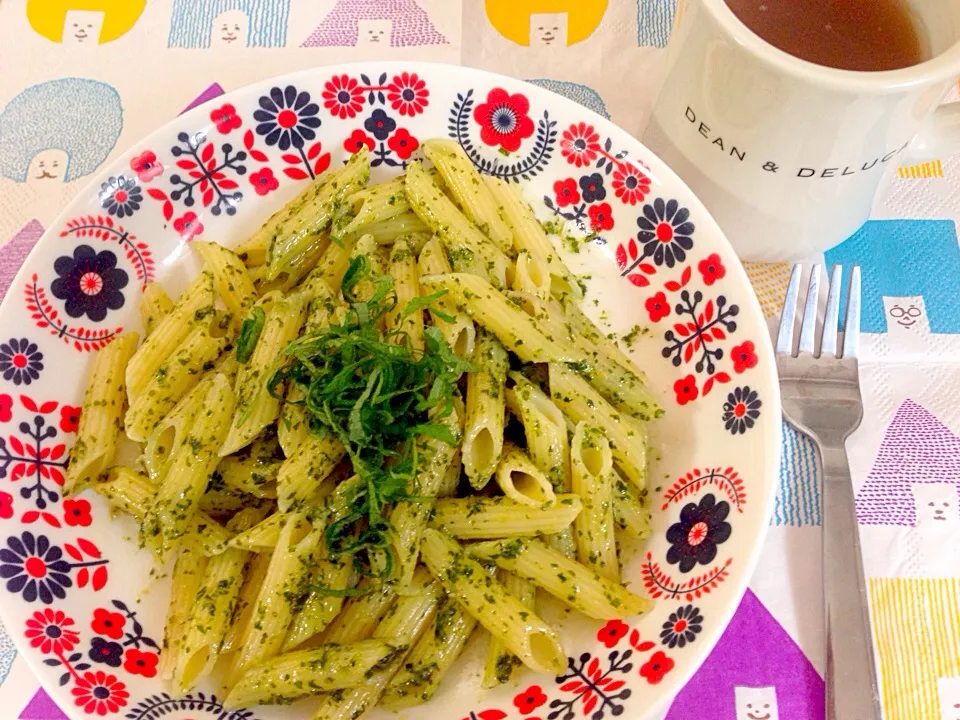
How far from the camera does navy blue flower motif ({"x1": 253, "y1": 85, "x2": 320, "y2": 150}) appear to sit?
1.41 m

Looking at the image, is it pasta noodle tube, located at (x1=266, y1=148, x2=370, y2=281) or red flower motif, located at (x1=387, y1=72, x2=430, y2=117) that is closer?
pasta noodle tube, located at (x1=266, y1=148, x2=370, y2=281)

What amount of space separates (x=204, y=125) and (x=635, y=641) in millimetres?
1159

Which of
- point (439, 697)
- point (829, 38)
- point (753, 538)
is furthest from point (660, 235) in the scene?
point (439, 697)

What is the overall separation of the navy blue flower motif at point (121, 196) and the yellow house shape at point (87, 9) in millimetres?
679

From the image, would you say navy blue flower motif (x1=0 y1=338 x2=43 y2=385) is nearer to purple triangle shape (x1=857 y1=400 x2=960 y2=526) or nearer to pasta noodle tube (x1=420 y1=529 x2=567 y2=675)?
pasta noodle tube (x1=420 y1=529 x2=567 y2=675)

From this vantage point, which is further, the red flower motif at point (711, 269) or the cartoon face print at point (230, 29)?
the cartoon face print at point (230, 29)

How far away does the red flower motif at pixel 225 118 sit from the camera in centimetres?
139

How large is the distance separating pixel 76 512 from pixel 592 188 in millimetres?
Result: 1037

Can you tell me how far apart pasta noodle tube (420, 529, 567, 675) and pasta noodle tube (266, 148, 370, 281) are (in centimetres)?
55

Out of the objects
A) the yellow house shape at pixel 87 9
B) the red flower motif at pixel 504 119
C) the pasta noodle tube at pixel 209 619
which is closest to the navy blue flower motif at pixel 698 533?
the pasta noodle tube at pixel 209 619

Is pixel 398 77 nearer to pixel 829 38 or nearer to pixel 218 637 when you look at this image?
pixel 829 38

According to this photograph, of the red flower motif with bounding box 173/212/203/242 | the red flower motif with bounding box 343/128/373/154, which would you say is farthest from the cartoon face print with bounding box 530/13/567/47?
the red flower motif with bounding box 173/212/203/242

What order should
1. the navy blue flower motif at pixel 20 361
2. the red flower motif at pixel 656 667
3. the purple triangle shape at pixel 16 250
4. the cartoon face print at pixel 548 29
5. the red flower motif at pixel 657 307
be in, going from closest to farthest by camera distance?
the red flower motif at pixel 656 667, the navy blue flower motif at pixel 20 361, the red flower motif at pixel 657 307, the purple triangle shape at pixel 16 250, the cartoon face print at pixel 548 29

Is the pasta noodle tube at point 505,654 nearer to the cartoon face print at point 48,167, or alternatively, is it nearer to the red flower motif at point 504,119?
the red flower motif at point 504,119
